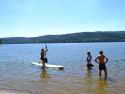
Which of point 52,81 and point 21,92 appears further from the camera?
point 52,81

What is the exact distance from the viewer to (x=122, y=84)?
1728 centimetres

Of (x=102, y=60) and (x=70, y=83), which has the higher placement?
(x=102, y=60)

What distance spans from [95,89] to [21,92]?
14.0ft

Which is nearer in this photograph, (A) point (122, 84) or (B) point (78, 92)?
(B) point (78, 92)

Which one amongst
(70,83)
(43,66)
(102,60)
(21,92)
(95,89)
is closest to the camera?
(21,92)

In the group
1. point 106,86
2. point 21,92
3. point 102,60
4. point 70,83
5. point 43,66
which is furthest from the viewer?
point 43,66

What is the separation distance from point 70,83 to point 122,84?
3369 mm

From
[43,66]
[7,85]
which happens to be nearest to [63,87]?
[7,85]

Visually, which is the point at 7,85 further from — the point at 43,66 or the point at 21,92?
the point at 43,66

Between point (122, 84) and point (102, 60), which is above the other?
point (102, 60)

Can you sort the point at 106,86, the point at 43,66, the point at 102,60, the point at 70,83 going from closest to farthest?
the point at 106,86 < the point at 70,83 < the point at 102,60 < the point at 43,66

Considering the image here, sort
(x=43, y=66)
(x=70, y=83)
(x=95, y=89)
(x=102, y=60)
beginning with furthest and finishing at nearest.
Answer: (x=43, y=66) < (x=102, y=60) < (x=70, y=83) < (x=95, y=89)

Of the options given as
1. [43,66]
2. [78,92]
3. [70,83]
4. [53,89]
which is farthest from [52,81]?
[43,66]

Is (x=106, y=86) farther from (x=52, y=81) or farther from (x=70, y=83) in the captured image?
(x=52, y=81)
